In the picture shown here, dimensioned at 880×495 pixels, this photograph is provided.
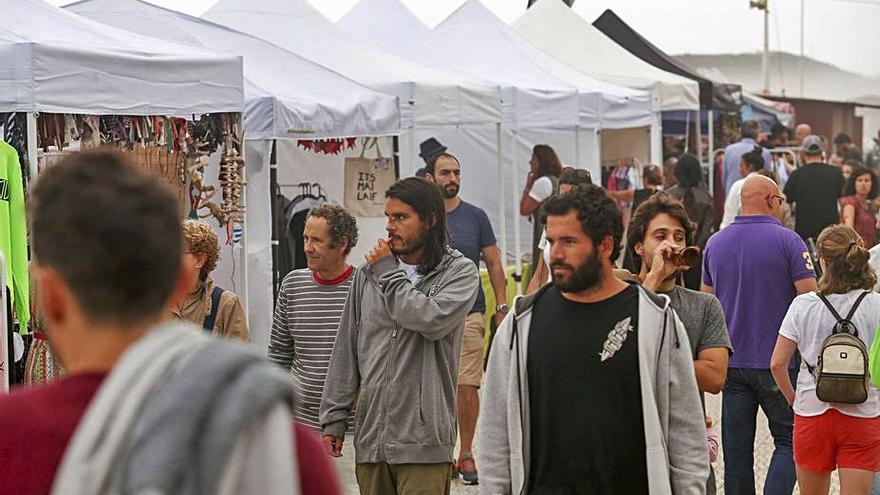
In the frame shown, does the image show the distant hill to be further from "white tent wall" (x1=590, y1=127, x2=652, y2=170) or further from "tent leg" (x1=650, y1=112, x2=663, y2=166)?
"tent leg" (x1=650, y1=112, x2=663, y2=166)

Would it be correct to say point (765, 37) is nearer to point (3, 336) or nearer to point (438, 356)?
point (438, 356)

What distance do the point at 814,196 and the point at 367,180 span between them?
5.19 metres

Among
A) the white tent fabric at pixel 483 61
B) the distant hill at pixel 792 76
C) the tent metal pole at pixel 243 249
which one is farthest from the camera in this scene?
the distant hill at pixel 792 76

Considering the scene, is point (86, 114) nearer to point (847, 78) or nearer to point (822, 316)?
point (822, 316)

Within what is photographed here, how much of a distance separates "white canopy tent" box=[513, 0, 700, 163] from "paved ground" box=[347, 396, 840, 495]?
638 centimetres

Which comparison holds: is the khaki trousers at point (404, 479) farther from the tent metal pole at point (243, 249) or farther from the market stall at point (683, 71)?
the market stall at point (683, 71)

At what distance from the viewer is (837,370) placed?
5926mm

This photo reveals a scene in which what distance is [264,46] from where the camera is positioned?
39.9ft

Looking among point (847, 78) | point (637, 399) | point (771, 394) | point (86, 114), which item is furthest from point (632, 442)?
point (847, 78)

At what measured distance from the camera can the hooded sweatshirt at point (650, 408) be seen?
3988 millimetres

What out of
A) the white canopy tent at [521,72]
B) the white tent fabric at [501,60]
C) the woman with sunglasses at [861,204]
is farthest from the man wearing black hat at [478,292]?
the woman with sunglasses at [861,204]

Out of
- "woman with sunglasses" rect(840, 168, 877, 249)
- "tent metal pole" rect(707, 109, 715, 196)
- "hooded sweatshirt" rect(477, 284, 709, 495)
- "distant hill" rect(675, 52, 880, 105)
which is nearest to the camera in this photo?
"hooded sweatshirt" rect(477, 284, 709, 495)

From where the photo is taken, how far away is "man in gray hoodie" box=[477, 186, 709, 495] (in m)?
3.99

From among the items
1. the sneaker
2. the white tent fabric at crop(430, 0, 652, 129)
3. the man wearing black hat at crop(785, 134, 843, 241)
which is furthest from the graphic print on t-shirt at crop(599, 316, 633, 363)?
the man wearing black hat at crop(785, 134, 843, 241)
